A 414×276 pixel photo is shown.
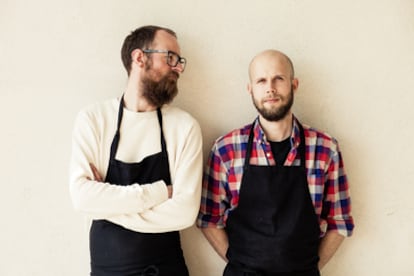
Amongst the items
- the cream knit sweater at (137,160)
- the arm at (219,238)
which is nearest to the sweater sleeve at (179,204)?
the cream knit sweater at (137,160)

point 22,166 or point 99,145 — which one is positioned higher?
point 99,145

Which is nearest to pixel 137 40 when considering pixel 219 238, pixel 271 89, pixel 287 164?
pixel 271 89

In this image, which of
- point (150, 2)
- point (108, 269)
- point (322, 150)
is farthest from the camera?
point (150, 2)

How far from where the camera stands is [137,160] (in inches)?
66.3

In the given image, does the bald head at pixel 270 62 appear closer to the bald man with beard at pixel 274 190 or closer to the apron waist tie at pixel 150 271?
the bald man with beard at pixel 274 190

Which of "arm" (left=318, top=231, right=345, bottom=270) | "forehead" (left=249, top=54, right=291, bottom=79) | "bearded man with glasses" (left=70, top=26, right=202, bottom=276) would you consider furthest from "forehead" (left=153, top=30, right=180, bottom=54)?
"arm" (left=318, top=231, right=345, bottom=270)

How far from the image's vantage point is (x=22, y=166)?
6.27 ft

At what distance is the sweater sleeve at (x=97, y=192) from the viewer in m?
1.54

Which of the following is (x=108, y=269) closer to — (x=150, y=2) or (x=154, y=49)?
(x=154, y=49)

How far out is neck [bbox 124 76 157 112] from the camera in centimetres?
172

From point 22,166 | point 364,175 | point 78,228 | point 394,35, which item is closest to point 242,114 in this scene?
point 364,175

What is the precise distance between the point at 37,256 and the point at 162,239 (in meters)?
0.74

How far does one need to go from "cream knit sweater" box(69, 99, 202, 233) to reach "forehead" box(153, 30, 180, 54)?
0.29 metres

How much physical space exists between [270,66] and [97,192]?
928 millimetres
